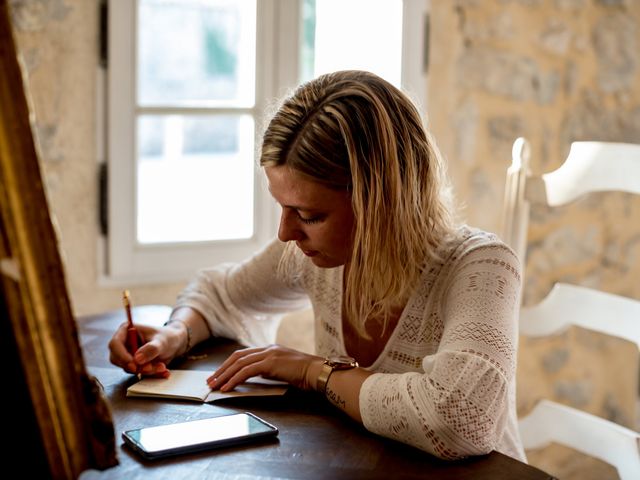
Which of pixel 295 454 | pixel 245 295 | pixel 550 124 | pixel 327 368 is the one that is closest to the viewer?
pixel 295 454

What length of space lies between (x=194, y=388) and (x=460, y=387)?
0.47m

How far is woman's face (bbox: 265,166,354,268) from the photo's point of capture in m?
1.55

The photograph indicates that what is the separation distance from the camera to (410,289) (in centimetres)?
164

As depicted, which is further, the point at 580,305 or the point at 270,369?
the point at 580,305

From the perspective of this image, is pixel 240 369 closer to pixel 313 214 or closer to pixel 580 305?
pixel 313 214

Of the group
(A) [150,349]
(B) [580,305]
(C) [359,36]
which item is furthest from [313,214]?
(C) [359,36]

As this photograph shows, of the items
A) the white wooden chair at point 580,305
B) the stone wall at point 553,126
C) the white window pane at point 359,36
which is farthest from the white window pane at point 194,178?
the white wooden chair at point 580,305

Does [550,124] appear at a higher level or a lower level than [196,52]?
lower

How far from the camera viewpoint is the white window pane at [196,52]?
2.45 meters

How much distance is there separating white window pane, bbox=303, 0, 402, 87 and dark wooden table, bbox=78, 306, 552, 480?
1.46 metres

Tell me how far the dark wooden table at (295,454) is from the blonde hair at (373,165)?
256 millimetres

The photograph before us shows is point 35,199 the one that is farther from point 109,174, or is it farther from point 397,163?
point 109,174

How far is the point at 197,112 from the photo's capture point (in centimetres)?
254

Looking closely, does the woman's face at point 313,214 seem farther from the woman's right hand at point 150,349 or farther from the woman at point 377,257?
the woman's right hand at point 150,349
